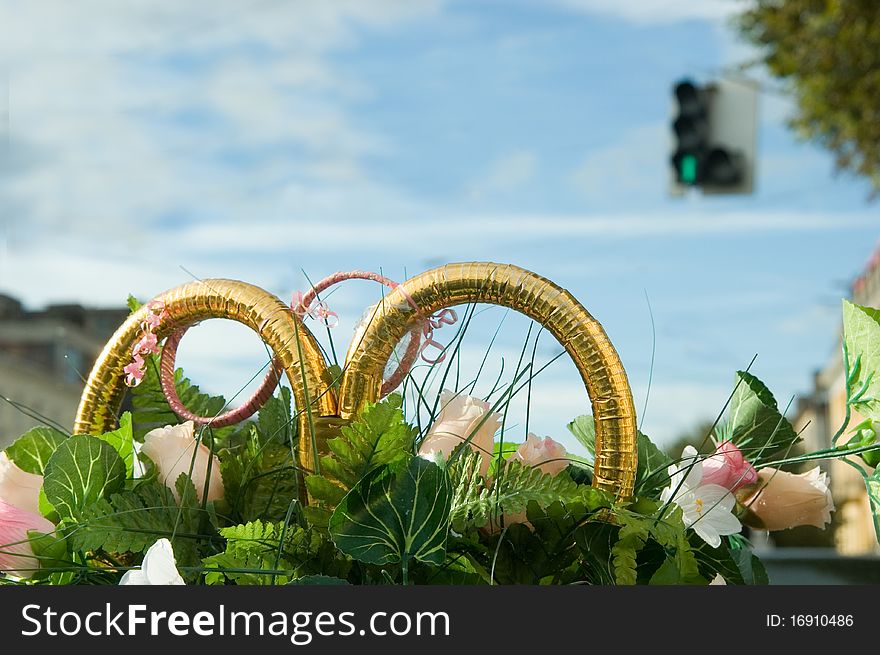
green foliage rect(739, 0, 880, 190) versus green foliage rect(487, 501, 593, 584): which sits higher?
green foliage rect(739, 0, 880, 190)

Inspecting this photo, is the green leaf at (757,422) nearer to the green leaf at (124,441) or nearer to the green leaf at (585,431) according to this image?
the green leaf at (585,431)

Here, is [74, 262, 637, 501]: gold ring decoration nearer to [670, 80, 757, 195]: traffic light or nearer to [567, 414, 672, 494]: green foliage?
[567, 414, 672, 494]: green foliage

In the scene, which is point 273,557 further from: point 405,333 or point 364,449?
point 405,333

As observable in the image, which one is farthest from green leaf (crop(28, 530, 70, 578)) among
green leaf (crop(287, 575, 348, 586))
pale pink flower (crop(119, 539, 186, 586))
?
green leaf (crop(287, 575, 348, 586))

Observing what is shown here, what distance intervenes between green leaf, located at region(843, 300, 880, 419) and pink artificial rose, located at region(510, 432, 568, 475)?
0.25 m

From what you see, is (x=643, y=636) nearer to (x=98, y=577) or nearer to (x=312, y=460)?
(x=312, y=460)

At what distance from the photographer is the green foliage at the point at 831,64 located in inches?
291

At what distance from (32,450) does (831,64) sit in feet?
26.1

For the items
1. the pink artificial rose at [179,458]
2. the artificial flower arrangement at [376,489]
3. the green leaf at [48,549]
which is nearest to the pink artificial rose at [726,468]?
the artificial flower arrangement at [376,489]

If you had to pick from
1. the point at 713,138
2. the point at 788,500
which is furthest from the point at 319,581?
the point at 713,138

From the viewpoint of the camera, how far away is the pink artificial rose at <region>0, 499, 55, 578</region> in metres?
0.74

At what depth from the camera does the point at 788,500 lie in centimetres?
90

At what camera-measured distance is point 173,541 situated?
0.72m

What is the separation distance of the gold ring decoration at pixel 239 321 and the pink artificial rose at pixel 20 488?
0.32ft
